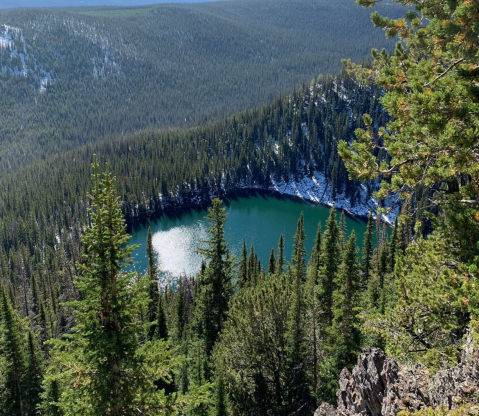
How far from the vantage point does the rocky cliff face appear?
8141mm

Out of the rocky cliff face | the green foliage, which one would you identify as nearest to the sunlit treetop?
the rocky cliff face

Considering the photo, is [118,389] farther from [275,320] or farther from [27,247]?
[27,247]

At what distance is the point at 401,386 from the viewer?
962 centimetres

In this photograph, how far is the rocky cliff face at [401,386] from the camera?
320 inches

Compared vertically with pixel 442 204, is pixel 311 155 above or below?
below

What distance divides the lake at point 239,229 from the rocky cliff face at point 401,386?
79.9 m

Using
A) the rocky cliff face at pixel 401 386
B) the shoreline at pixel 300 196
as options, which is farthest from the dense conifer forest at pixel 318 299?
the shoreline at pixel 300 196

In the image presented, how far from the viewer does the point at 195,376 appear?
104 ft

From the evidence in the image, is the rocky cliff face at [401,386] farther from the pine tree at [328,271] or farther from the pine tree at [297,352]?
the pine tree at [328,271]

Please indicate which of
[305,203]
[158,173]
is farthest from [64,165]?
[305,203]

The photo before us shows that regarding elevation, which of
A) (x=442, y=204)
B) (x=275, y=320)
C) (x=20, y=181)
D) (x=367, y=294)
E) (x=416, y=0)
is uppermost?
(x=416, y=0)

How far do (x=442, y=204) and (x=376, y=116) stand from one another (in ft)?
621

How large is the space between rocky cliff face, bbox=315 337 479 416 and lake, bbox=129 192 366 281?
7995 centimetres

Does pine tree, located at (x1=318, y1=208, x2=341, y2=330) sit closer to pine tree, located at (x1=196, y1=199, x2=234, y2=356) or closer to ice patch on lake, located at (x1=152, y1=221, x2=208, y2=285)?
pine tree, located at (x1=196, y1=199, x2=234, y2=356)
